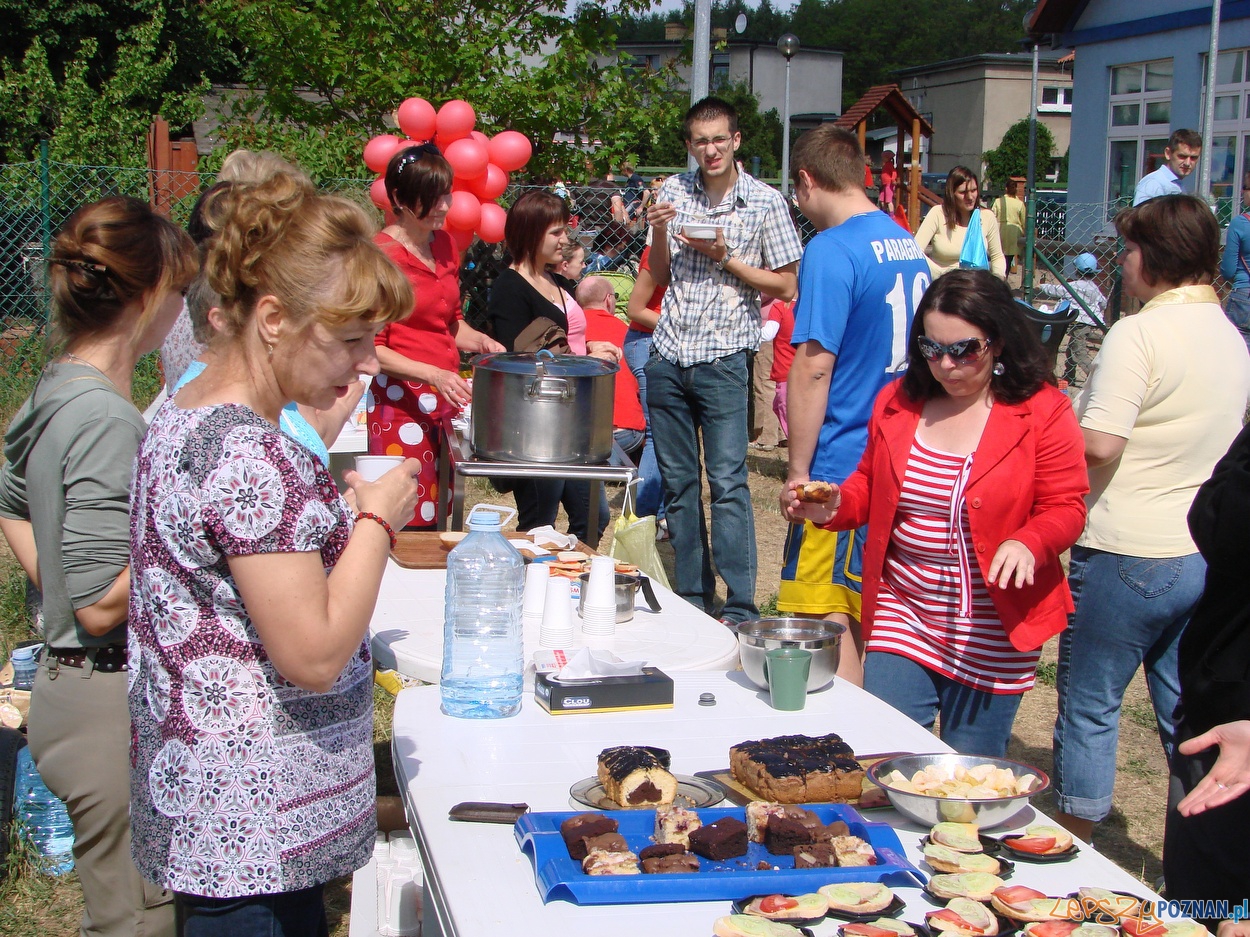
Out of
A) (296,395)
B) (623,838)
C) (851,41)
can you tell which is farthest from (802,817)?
(851,41)

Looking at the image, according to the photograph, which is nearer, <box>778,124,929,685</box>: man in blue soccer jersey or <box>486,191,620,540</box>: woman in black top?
<box>778,124,929,685</box>: man in blue soccer jersey

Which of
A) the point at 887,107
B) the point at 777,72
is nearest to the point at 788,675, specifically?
the point at 887,107

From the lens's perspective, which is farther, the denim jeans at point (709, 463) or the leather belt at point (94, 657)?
the denim jeans at point (709, 463)

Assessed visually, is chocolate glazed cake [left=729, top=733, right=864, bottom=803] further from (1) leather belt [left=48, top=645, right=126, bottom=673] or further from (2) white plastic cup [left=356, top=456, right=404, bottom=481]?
(2) white plastic cup [left=356, top=456, right=404, bottom=481]

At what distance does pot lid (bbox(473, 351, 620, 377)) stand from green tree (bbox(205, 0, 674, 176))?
20.8 feet

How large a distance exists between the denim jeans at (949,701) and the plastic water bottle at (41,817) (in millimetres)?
2526

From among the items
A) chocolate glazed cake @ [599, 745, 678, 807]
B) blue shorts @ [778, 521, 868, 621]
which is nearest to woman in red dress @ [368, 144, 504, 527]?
blue shorts @ [778, 521, 868, 621]

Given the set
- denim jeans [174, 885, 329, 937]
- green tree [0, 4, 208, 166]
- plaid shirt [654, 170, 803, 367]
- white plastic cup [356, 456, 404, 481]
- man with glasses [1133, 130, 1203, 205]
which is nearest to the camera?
denim jeans [174, 885, 329, 937]

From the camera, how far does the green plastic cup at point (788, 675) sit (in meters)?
2.42

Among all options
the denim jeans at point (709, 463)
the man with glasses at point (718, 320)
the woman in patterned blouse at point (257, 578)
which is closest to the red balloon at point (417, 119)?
the man with glasses at point (718, 320)

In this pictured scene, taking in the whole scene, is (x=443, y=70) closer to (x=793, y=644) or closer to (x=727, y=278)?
(x=727, y=278)

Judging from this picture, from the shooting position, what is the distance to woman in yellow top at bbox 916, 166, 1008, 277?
31.6 feet

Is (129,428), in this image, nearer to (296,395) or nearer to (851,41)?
(296,395)

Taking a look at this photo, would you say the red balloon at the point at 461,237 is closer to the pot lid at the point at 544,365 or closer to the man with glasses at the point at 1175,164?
the pot lid at the point at 544,365
